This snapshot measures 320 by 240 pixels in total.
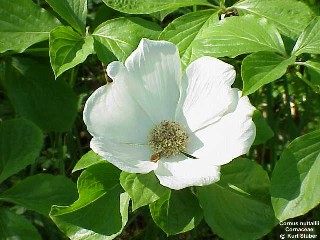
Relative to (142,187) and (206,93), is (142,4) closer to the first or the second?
(206,93)

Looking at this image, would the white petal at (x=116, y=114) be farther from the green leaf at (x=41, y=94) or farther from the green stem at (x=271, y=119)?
the green stem at (x=271, y=119)

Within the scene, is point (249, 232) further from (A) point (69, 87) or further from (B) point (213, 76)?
(A) point (69, 87)

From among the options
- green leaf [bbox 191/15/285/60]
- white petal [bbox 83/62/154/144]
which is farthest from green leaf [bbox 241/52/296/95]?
white petal [bbox 83/62/154/144]

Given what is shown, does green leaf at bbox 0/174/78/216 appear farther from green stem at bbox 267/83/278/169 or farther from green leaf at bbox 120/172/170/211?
green stem at bbox 267/83/278/169

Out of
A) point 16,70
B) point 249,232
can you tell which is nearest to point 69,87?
point 16,70

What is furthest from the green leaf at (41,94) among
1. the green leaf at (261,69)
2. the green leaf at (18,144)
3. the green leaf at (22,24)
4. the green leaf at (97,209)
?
the green leaf at (261,69)

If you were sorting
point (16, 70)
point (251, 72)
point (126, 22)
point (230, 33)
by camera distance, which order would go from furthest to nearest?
point (16, 70) < point (126, 22) < point (230, 33) < point (251, 72)

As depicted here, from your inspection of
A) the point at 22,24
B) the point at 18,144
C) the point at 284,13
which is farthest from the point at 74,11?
the point at 284,13
